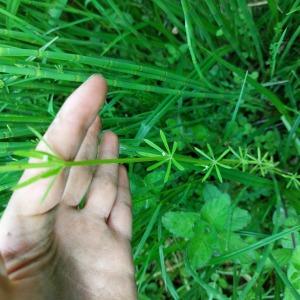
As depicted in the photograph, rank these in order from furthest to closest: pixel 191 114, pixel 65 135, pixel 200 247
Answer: pixel 191 114, pixel 200 247, pixel 65 135

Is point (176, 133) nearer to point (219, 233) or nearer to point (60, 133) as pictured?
point (219, 233)

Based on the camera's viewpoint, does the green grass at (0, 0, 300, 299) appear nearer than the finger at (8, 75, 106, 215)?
No

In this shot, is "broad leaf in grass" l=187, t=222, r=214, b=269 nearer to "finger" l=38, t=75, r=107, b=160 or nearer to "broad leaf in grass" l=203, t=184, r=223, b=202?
"broad leaf in grass" l=203, t=184, r=223, b=202

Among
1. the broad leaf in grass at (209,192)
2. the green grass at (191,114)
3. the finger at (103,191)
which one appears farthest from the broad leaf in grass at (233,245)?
the finger at (103,191)

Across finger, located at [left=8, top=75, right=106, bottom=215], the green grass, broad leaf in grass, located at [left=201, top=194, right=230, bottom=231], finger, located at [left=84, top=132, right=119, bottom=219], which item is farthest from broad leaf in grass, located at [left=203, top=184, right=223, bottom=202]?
finger, located at [left=8, top=75, right=106, bottom=215]

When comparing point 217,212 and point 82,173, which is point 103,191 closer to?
point 82,173

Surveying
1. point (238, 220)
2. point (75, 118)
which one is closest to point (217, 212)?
point (238, 220)

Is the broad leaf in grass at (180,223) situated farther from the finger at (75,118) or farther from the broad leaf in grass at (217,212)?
the finger at (75,118)
